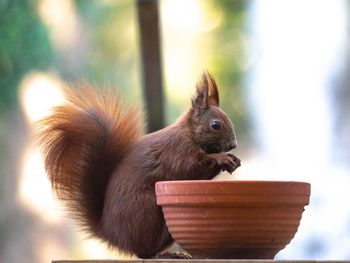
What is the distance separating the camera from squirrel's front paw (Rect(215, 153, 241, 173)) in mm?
2160

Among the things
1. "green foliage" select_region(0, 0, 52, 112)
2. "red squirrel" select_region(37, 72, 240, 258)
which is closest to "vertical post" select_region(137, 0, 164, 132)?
"red squirrel" select_region(37, 72, 240, 258)

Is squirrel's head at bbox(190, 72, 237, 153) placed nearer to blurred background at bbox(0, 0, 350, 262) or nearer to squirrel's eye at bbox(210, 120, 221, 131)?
squirrel's eye at bbox(210, 120, 221, 131)

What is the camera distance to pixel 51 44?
680cm

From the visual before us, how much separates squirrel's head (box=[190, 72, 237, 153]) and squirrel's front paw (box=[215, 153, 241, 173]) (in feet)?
0.31

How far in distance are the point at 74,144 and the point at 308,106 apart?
3.24 metres

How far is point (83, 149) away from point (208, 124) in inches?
11.4

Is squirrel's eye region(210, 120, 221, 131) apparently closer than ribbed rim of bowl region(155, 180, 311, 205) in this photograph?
No

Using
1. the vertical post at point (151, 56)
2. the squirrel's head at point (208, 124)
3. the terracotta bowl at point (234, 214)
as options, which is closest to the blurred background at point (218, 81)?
the vertical post at point (151, 56)

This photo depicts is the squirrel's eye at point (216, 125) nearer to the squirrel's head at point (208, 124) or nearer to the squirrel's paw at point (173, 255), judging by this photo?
the squirrel's head at point (208, 124)

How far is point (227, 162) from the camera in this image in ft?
7.09

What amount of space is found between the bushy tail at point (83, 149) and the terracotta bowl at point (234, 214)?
263mm

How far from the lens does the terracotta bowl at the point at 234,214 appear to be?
1.98m

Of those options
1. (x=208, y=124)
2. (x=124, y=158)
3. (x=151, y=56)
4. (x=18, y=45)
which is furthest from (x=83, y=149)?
(x=18, y=45)

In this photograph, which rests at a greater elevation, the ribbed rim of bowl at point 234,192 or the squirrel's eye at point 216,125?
the squirrel's eye at point 216,125
